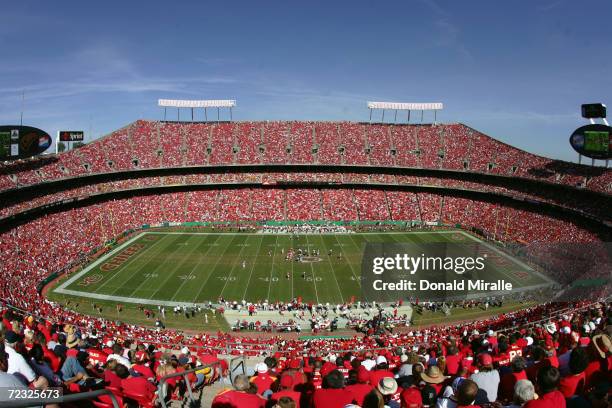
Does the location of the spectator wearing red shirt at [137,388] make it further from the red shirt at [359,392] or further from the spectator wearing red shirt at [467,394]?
the spectator wearing red shirt at [467,394]

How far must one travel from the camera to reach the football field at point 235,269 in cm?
3177

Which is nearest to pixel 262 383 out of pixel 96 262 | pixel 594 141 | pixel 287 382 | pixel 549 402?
pixel 287 382

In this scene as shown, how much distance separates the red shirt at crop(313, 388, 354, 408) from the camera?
5086mm

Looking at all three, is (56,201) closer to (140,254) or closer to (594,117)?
(140,254)

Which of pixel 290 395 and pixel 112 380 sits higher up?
pixel 290 395

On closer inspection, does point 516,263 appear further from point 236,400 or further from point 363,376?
point 236,400

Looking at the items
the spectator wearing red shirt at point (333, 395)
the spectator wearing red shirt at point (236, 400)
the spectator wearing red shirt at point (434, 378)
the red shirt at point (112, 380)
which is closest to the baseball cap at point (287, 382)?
the spectator wearing red shirt at point (333, 395)

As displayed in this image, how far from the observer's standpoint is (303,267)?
37.8 m

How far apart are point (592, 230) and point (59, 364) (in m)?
45.5

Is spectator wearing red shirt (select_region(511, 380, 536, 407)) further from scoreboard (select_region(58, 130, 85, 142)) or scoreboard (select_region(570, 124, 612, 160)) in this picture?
scoreboard (select_region(58, 130, 85, 142))

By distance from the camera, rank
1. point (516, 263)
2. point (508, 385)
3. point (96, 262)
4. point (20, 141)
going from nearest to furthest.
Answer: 1. point (508, 385)
2. point (516, 263)
3. point (96, 262)
4. point (20, 141)

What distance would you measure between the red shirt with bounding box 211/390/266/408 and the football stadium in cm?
2

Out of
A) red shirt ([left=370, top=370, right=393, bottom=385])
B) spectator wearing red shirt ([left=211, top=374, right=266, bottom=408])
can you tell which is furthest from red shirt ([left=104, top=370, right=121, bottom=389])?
red shirt ([left=370, top=370, right=393, bottom=385])

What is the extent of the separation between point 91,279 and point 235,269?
37.5 ft
